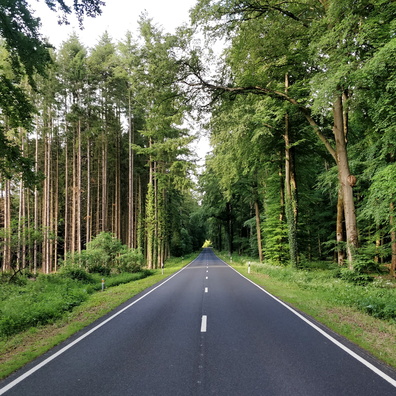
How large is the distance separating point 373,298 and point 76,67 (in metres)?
24.4

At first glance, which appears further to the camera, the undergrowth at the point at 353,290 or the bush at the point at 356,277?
the bush at the point at 356,277

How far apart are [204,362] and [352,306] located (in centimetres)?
690

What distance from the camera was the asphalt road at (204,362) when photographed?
3.87 m

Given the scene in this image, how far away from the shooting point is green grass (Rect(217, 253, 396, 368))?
593 centimetres

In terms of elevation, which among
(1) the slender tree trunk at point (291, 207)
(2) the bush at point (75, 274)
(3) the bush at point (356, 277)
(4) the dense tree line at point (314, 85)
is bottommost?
(2) the bush at point (75, 274)

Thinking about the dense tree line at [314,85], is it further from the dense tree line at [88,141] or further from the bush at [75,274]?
the bush at [75,274]

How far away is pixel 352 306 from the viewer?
9.02 metres

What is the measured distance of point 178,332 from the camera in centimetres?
658

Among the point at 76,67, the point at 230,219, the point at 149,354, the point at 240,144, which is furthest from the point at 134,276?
the point at 230,219

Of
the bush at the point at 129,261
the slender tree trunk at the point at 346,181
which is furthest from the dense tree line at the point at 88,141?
the slender tree trunk at the point at 346,181

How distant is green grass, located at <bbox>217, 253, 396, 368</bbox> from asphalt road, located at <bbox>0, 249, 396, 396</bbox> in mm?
641

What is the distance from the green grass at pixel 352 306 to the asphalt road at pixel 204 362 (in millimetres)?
641

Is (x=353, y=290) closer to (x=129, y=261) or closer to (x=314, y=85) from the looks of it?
(x=314, y=85)

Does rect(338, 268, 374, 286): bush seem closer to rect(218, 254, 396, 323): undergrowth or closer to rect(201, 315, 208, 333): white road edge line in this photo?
rect(218, 254, 396, 323): undergrowth
